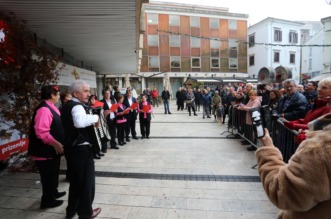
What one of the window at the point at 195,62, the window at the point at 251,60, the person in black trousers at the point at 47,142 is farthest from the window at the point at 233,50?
the person in black trousers at the point at 47,142

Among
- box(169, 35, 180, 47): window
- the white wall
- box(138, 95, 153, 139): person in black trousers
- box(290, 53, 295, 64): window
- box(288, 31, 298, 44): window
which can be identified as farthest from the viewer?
box(290, 53, 295, 64): window

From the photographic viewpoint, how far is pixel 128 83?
91.9 feet

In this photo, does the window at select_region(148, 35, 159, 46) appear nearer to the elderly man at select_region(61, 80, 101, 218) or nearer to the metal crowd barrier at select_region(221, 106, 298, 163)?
the metal crowd barrier at select_region(221, 106, 298, 163)

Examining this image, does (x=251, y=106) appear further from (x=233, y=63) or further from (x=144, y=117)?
(x=233, y=63)

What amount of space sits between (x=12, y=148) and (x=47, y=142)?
2.58 m

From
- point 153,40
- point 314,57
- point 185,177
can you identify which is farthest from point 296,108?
point 314,57

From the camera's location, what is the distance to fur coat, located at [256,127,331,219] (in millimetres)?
1067

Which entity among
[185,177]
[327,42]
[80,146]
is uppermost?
[327,42]

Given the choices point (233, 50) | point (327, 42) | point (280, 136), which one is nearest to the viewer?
point (280, 136)

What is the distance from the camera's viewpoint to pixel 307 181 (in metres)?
1.09

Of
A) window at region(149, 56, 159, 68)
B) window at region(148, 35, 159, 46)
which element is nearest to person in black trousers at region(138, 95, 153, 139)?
window at region(149, 56, 159, 68)

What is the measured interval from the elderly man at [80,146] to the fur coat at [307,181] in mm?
2035

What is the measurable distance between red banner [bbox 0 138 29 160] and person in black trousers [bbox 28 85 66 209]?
202 centimetres

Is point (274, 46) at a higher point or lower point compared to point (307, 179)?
higher
